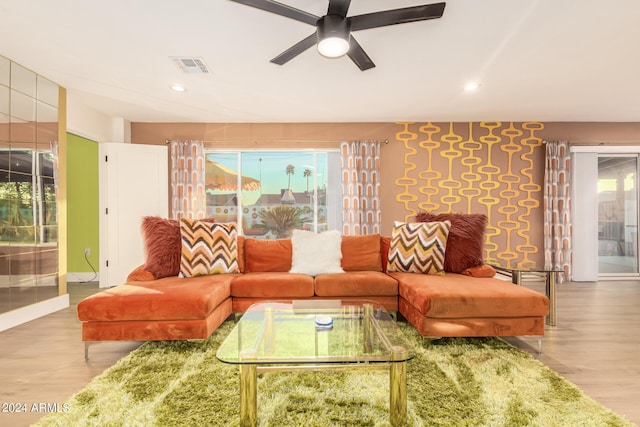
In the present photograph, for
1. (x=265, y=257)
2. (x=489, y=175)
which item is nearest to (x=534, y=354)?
(x=265, y=257)

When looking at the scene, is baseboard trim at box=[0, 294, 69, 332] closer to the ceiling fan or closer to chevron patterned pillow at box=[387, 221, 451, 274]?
the ceiling fan

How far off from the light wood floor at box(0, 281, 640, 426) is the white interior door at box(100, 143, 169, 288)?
48.5 inches

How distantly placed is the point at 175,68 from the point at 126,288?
7.49 feet

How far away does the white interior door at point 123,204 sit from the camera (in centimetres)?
459

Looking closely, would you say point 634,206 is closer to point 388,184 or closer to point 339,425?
point 388,184

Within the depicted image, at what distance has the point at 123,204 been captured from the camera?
468 cm

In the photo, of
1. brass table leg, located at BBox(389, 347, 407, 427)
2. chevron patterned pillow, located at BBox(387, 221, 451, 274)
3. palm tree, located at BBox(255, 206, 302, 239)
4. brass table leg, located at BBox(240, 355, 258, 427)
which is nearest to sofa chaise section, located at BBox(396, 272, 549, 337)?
chevron patterned pillow, located at BBox(387, 221, 451, 274)

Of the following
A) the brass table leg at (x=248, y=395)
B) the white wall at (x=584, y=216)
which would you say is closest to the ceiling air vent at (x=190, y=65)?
the brass table leg at (x=248, y=395)

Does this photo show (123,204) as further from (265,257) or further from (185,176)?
(265,257)

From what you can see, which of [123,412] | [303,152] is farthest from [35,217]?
[303,152]

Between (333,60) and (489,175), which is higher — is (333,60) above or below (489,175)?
above

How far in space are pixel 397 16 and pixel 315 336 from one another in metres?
2.03

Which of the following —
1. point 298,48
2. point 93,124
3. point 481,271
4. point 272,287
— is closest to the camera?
point 298,48

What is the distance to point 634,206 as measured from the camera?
5.19m
